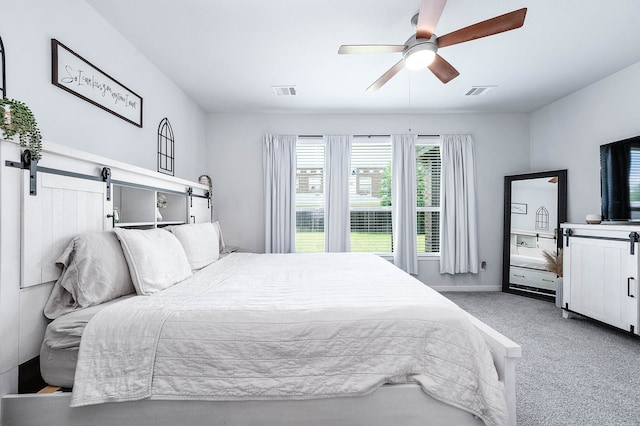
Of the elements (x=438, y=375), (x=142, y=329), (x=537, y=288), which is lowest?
(x=537, y=288)

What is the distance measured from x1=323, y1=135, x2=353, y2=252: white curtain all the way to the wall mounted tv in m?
2.83

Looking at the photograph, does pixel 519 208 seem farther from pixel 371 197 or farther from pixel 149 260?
pixel 149 260

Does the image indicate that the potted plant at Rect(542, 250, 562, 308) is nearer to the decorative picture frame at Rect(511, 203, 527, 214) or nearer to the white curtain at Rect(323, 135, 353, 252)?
the decorative picture frame at Rect(511, 203, 527, 214)

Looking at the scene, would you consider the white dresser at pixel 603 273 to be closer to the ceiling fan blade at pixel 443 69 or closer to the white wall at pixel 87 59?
the ceiling fan blade at pixel 443 69

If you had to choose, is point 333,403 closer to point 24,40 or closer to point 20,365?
point 20,365

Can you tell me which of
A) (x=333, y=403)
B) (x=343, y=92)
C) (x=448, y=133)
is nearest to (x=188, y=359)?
(x=333, y=403)

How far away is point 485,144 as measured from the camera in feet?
14.2

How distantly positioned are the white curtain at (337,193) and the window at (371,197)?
0.60 ft

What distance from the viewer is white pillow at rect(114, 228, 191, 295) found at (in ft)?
5.24

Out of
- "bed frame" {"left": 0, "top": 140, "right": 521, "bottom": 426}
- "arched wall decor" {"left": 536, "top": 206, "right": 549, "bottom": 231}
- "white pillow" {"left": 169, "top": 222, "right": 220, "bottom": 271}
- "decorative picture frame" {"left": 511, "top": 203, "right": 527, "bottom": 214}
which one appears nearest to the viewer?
"bed frame" {"left": 0, "top": 140, "right": 521, "bottom": 426}

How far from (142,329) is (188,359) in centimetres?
24

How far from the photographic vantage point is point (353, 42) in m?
2.54

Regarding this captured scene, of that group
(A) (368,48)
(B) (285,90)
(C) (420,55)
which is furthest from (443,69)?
(B) (285,90)

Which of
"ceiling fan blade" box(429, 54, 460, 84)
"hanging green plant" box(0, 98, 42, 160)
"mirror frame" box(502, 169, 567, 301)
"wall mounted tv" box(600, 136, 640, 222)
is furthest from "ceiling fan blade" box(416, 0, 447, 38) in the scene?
"mirror frame" box(502, 169, 567, 301)
